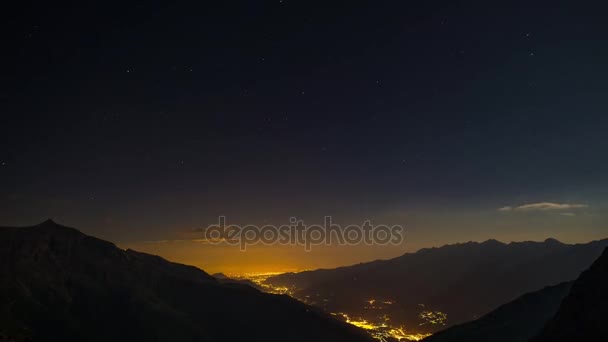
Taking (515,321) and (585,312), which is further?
(515,321)

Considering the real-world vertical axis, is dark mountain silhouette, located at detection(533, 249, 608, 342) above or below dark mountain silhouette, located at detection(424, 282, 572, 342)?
above

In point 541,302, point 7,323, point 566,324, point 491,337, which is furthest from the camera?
point 7,323

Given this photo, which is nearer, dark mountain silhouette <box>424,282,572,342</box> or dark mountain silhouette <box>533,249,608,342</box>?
dark mountain silhouette <box>533,249,608,342</box>

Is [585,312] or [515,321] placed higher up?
[585,312]

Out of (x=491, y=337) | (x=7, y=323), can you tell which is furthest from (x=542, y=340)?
(x=7, y=323)

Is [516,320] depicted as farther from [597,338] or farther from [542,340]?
[597,338]
